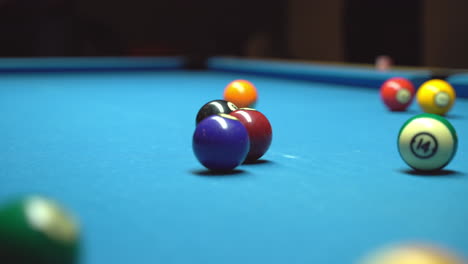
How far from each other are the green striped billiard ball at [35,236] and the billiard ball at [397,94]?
437cm

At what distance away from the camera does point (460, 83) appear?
21.2 feet

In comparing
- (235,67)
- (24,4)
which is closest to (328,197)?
(235,67)

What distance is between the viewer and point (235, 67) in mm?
10828

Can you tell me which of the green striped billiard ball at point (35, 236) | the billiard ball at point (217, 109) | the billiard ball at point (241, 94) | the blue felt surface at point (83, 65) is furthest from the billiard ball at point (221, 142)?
the blue felt surface at point (83, 65)

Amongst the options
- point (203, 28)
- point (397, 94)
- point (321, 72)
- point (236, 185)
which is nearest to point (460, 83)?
point (397, 94)

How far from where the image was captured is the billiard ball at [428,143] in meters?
2.99

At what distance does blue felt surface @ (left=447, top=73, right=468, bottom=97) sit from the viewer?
6.46 m

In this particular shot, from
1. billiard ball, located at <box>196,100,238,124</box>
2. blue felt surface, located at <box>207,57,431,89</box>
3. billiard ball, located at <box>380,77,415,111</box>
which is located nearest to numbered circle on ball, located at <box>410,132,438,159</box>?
billiard ball, located at <box>196,100,238,124</box>

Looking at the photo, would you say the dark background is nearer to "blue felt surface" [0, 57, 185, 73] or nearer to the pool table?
"blue felt surface" [0, 57, 185, 73]

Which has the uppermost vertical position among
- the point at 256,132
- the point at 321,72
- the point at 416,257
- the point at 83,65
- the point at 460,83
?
the point at 416,257

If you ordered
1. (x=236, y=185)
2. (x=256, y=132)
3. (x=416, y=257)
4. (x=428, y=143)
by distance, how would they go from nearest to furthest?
1. (x=416, y=257)
2. (x=236, y=185)
3. (x=428, y=143)
4. (x=256, y=132)

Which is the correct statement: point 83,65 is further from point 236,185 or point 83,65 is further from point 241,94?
point 236,185

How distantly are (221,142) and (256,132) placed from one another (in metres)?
0.41

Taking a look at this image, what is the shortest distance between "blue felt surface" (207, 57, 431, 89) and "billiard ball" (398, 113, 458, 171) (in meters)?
3.76
